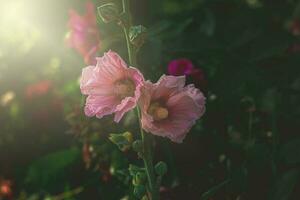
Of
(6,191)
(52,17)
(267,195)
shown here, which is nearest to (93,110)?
(267,195)

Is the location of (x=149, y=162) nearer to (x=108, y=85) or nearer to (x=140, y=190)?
(x=140, y=190)

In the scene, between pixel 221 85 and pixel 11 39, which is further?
pixel 11 39

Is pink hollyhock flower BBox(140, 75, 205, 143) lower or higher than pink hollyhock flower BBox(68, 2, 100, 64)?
higher

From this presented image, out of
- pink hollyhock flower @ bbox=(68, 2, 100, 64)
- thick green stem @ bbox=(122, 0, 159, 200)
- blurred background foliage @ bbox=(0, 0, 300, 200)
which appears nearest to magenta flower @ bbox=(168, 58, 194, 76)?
blurred background foliage @ bbox=(0, 0, 300, 200)

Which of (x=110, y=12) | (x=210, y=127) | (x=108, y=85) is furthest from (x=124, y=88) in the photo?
(x=210, y=127)

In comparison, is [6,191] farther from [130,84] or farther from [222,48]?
[130,84]

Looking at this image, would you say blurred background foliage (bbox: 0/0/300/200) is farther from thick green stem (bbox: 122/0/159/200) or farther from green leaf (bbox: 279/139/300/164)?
thick green stem (bbox: 122/0/159/200)
